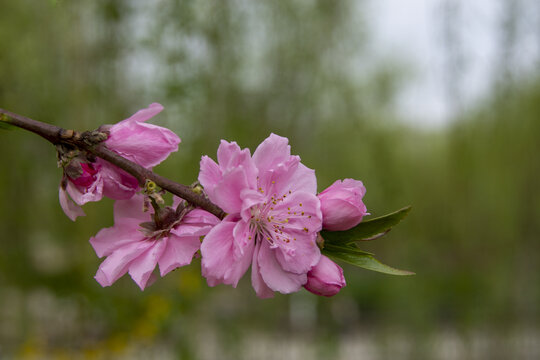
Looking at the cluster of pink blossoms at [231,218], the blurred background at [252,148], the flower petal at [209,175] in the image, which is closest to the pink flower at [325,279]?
the cluster of pink blossoms at [231,218]

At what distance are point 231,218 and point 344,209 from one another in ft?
0.31

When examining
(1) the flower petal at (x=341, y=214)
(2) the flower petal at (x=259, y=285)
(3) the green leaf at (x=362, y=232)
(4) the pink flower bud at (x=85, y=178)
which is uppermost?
(4) the pink flower bud at (x=85, y=178)

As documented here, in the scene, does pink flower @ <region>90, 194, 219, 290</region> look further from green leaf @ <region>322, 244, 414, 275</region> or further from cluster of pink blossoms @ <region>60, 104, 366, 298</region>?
green leaf @ <region>322, 244, 414, 275</region>

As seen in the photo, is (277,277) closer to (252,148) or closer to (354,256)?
(354,256)

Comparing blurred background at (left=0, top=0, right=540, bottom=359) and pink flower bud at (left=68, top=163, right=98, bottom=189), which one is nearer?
pink flower bud at (left=68, top=163, right=98, bottom=189)

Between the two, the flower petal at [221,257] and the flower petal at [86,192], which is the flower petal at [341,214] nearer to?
the flower petal at [221,257]

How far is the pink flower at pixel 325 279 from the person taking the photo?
0.44 m

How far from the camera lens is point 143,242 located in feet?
1.54

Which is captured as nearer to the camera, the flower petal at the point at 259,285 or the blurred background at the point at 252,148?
the flower petal at the point at 259,285

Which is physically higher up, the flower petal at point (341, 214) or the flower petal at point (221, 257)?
the flower petal at point (341, 214)

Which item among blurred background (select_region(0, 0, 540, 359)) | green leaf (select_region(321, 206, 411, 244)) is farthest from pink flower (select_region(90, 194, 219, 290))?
blurred background (select_region(0, 0, 540, 359))

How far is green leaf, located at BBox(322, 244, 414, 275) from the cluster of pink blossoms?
1cm

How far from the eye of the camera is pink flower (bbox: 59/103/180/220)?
17.8 inches

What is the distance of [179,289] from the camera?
216cm
